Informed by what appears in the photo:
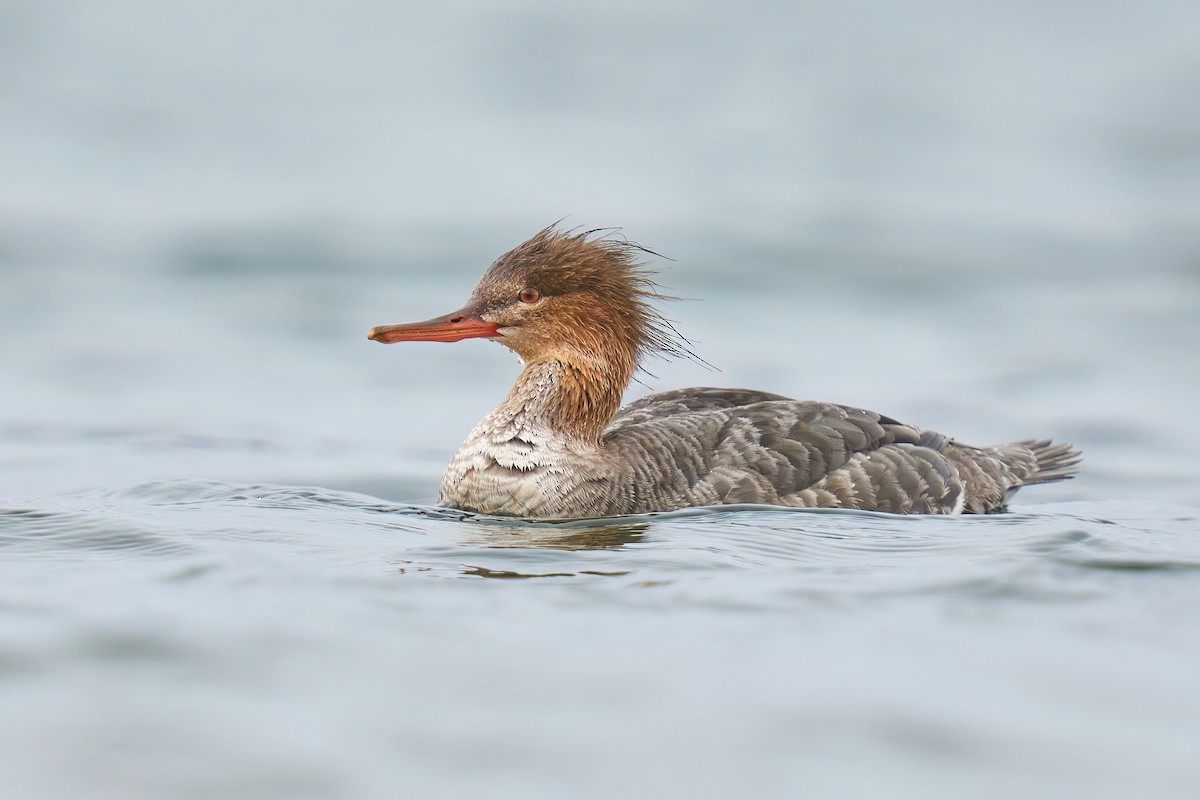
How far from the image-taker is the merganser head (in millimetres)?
8078

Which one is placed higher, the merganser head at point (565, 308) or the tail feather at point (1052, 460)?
the merganser head at point (565, 308)

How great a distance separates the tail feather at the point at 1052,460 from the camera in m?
9.49

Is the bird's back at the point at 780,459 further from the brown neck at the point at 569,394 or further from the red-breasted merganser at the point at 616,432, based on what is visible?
the brown neck at the point at 569,394

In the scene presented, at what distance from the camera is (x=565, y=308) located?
26.8ft

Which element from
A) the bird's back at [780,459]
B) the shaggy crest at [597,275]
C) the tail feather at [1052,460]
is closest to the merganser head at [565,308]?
the shaggy crest at [597,275]

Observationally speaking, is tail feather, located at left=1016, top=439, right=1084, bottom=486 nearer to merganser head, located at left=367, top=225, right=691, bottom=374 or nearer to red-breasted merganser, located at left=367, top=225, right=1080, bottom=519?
red-breasted merganser, located at left=367, top=225, right=1080, bottom=519

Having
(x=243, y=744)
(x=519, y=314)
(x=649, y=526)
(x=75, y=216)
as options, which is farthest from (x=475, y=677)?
(x=75, y=216)

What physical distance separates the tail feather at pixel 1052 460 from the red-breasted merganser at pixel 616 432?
0.96m

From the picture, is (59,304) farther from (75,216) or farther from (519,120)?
(519,120)

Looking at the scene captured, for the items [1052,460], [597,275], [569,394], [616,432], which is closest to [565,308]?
[597,275]

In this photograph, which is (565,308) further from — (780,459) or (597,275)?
(780,459)

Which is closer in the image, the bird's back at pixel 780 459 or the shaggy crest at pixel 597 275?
the bird's back at pixel 780 459

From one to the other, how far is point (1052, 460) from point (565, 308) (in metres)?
3.48

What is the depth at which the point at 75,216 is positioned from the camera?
1506cm
